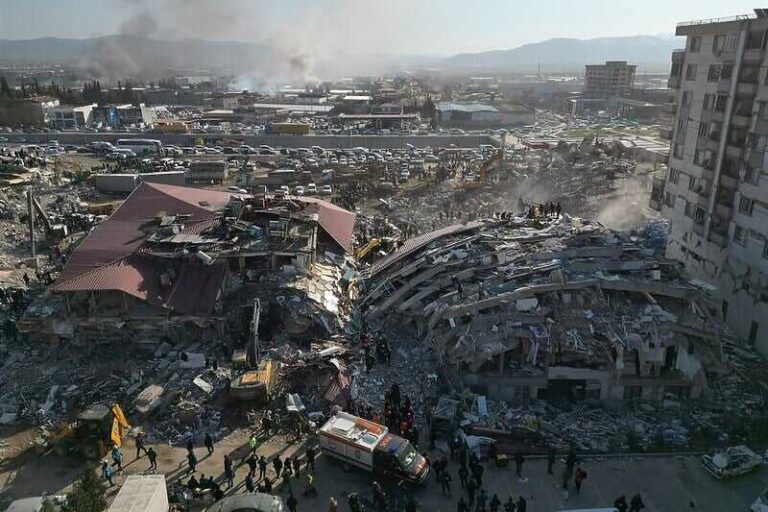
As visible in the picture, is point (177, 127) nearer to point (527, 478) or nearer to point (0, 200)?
point (0, 200)

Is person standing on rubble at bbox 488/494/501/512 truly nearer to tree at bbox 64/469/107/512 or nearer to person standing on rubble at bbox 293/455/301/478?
person standing on rubble at bbox 293/455/301/478

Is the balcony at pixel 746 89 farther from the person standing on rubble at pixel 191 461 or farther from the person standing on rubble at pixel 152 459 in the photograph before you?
the person standing on rubble at pixel 152 459

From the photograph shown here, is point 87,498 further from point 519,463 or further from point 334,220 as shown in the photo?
point 334,220

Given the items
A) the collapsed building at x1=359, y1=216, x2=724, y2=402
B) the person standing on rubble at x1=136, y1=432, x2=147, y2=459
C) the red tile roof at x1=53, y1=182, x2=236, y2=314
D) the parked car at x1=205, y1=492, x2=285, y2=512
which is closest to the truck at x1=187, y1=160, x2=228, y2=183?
the red tile roof at x1=53, y1=182, x2=236, y2=314

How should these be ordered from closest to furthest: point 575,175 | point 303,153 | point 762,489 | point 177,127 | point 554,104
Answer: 1. point 762,489
2. point 575,175
3. point 303,153
4. point 177,127
5. point 554,104

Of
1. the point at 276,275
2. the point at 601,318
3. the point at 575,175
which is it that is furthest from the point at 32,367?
the point at 575,175

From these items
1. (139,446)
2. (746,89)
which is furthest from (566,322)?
(746,89)
